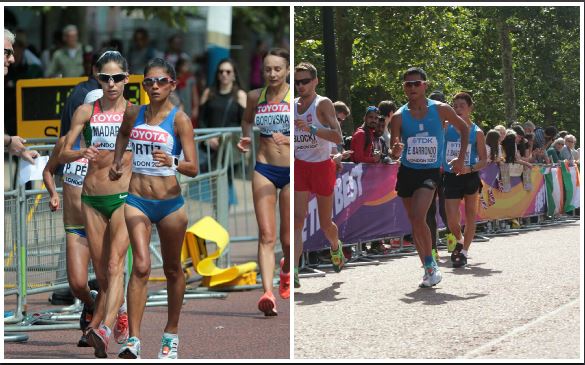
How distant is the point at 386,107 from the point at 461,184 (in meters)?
0.61

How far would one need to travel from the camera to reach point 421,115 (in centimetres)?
763

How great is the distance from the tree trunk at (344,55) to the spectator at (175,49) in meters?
14.9

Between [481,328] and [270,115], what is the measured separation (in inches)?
62.5

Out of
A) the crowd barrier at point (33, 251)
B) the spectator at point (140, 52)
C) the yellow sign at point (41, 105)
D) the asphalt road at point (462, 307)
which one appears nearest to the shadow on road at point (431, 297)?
the asphalt road at point (462, 307)

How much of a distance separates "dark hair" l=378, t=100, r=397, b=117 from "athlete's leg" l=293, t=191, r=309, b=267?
0.56 meters

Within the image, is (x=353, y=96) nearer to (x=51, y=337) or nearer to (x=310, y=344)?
(x=310, y=344)

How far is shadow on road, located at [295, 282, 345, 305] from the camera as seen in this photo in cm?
782

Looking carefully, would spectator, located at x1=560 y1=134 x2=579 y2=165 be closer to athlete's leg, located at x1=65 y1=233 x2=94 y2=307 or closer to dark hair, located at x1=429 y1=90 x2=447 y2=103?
dark hair, located at x1=429 y1=90 x2=447 y2=103

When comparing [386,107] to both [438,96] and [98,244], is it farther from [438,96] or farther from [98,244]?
[98,244]

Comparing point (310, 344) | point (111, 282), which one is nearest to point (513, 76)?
point (310, 344)

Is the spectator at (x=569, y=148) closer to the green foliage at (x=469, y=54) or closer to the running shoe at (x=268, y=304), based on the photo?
the green foliage at (x=469, y=54)

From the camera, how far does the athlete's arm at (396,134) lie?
7.67 metres

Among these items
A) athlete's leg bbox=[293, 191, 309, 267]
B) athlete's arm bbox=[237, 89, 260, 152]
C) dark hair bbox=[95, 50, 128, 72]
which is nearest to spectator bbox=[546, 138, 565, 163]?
athlete's leg bbox=[293, 191, 309, 267]

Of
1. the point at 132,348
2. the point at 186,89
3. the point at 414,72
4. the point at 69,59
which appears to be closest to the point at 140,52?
the point at 186,89
